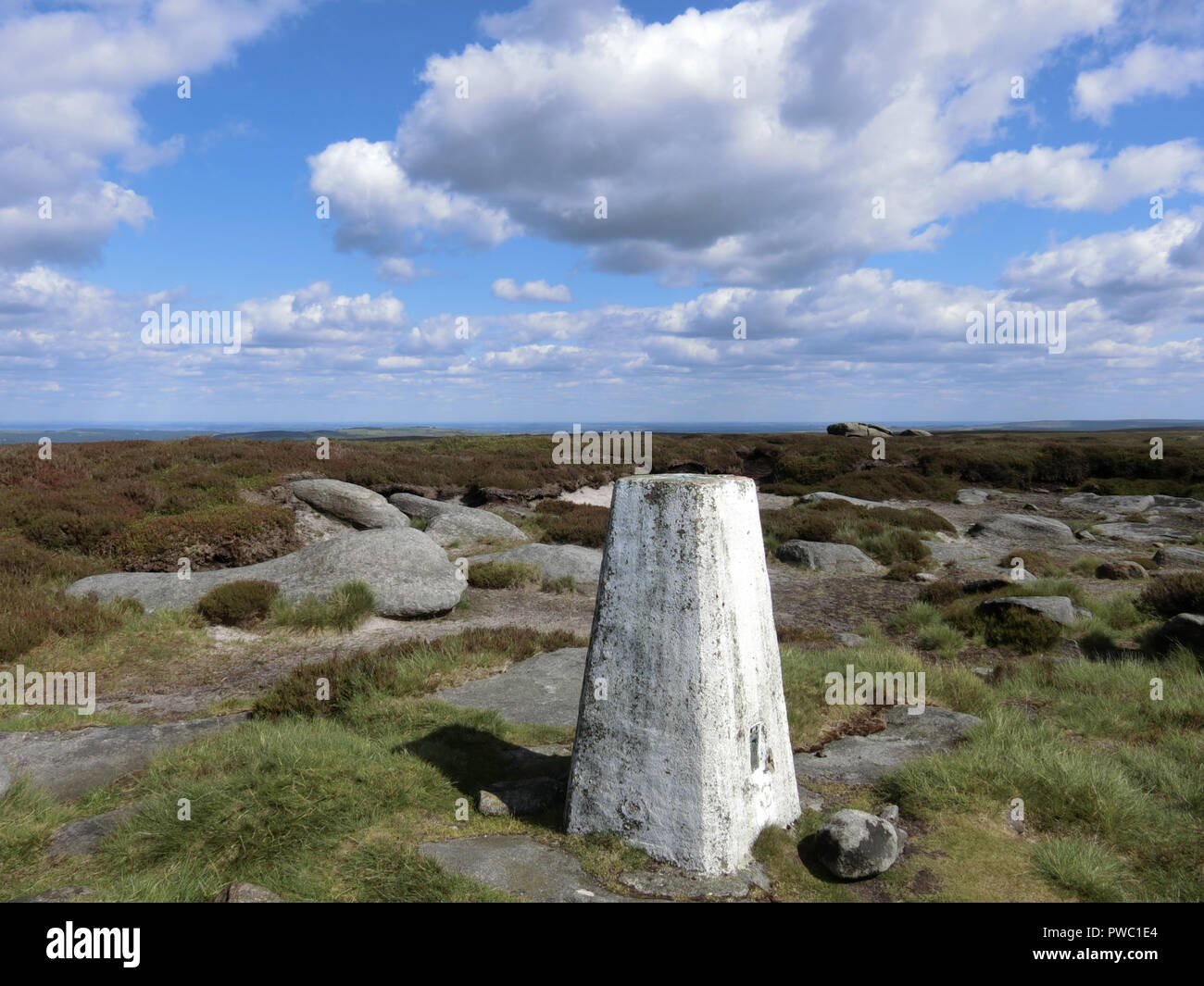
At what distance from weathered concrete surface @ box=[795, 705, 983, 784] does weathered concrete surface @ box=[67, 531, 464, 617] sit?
8.48 m

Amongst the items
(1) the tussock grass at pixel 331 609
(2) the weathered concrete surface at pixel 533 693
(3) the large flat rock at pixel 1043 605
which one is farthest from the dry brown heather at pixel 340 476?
(3) the large flat rock at pixel 1043 605

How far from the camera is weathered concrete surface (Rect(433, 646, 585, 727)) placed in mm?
8578

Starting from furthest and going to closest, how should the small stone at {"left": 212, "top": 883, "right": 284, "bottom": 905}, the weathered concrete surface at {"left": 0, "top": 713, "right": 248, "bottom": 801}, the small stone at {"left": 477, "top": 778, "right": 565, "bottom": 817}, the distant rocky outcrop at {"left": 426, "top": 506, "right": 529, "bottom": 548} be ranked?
1. the distant rocky outcrop at {"left": 426, "top": 506, "right": 529, "bottom": 548}
2. the weathered concrete surface at {"left": 0, "top": 713, "right": 248, "bottom": 801}
3. the small stone at {"left": 477, "top": 778, "right": 565, "bottom": 817}
4. the small stone at {"left": 212, "top": 883, "right": 284, "bottom": 905}

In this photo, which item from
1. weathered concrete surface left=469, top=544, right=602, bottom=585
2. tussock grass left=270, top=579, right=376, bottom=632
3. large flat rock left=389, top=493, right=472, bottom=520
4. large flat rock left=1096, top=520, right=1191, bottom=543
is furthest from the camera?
large flat rock left=1096, top=520, right=1191, bottom=543

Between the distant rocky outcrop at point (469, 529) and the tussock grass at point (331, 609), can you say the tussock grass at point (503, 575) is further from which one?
the distant rocky outcrop at point (469, 529)

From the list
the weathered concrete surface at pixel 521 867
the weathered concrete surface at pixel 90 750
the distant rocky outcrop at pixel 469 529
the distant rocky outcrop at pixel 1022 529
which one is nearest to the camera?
the weathered concrete surface at pixel 521 867

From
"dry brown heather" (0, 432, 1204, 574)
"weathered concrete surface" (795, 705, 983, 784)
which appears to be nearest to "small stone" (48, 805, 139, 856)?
"weathered concrete surface" (795, 705, 983, 784)

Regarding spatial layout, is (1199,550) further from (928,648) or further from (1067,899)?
(1067,899)

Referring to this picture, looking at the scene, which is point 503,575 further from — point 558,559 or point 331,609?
point 331,609

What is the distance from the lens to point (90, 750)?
25.3 ft

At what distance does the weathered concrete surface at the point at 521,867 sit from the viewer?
4.73 m

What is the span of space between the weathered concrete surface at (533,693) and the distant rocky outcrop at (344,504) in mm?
11627

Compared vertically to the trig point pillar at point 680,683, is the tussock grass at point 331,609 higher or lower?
lower

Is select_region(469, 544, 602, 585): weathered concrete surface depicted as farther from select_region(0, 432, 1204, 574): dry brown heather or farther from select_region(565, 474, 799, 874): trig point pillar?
select_region(565, 474, 799, 874): trig point pillar
